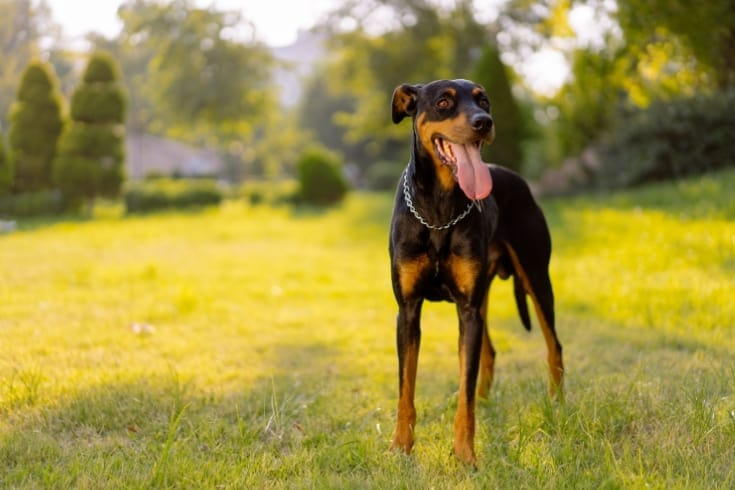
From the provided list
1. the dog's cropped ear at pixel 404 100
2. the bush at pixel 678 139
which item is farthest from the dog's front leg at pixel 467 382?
the bush at pixel 678 139

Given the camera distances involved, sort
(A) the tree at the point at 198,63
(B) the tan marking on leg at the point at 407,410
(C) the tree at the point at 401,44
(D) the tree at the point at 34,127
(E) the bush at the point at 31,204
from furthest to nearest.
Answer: (A) the tree at the point at 198,63 < (C) the tree at the point at 401,44 < (D) the tree at the point at 34,127 < (E) the bush at the point at 31,204 < (B) the tan marking on leg at the point at 407,410

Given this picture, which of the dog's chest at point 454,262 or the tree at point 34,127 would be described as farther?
the tree at point 34,127

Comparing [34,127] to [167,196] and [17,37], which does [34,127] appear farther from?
[17,37]

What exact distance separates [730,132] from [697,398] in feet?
48.9

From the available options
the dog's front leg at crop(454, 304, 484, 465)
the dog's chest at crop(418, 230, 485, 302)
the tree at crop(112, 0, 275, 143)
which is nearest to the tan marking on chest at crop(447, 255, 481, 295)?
the dog's chest at crop(418, 230, 485, 302)

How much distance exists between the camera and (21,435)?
3.43 m

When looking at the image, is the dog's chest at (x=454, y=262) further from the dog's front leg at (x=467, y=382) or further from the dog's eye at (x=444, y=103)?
the dog's eye at (x=444, y=103)

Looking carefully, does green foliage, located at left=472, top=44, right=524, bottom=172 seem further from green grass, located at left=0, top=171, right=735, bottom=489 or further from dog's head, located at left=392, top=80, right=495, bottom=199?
dog's head, located at left=392, top=80, right=495, bottom=199

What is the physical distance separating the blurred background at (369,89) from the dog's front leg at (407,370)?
15285mm

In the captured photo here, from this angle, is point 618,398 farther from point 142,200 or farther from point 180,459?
point 142,200

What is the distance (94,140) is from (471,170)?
1953 centimetres

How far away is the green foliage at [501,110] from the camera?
21.1m

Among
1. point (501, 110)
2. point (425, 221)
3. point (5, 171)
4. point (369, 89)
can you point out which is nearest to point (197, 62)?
point (369, 89)

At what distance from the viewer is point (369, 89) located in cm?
3353
